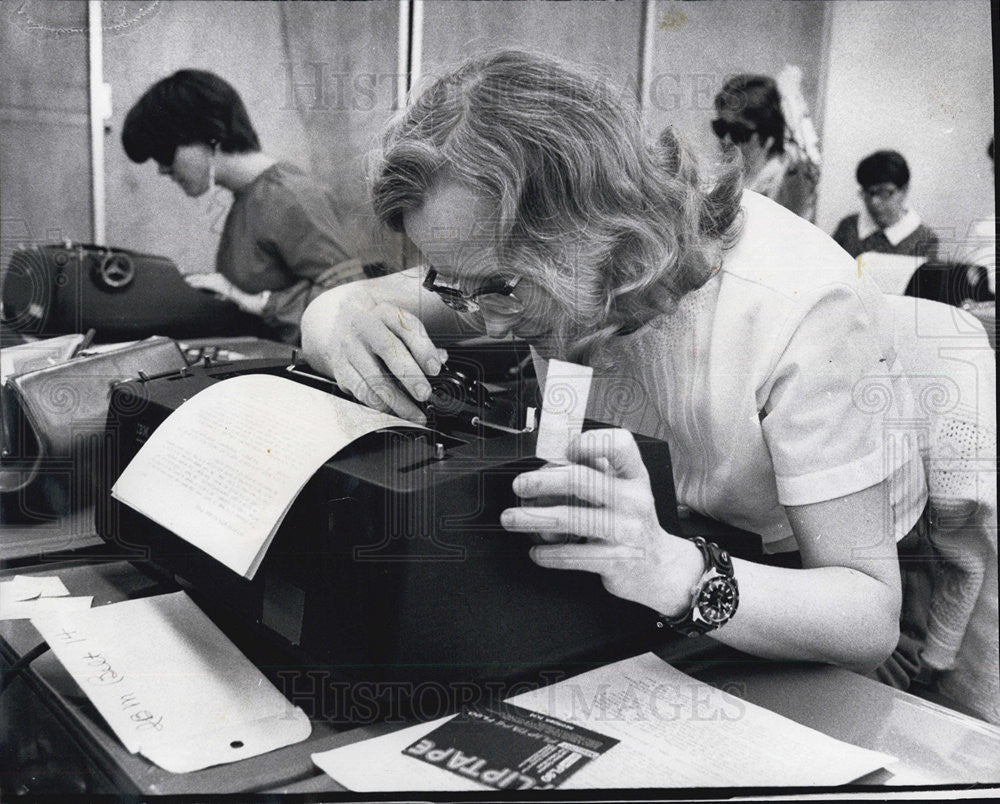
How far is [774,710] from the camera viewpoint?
78 cm

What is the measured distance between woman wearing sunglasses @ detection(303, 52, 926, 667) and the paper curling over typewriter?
49mm

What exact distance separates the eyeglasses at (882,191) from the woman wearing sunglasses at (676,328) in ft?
0.26

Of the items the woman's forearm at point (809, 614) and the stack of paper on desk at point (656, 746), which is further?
the woman's forearm at point (809, 614)

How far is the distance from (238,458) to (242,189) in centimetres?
32

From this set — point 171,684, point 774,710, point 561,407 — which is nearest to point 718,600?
point 774,710

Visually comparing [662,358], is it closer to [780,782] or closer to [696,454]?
[696,454]

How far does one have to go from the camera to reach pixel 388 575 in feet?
2.19

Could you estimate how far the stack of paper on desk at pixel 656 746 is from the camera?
2.23ft

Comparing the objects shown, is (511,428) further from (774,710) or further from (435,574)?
(774,710)

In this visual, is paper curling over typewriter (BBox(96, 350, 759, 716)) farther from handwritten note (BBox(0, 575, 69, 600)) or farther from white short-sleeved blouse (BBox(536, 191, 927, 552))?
handwritten note (BBox(0, 575, 69, 600))

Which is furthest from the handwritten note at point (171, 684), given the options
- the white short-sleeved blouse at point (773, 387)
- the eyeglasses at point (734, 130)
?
the eyeglasses at point (734, 130)

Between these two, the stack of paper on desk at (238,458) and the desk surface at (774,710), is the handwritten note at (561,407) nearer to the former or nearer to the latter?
the stack of paper on desk at (238,458)

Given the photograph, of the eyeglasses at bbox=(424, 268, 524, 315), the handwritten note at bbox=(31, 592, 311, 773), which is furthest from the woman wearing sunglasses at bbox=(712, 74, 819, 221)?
the handwritten note at bbox=(31, 592, 311, 773)

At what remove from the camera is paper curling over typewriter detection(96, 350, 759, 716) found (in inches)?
26.4
